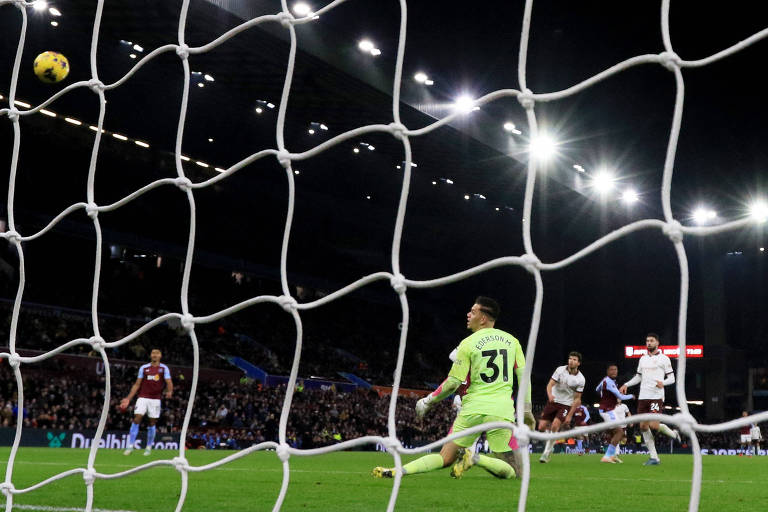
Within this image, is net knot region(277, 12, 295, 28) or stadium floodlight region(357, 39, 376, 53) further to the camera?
stadium floodlight region(357, 39, 376, 53)

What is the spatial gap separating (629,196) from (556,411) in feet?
71.8

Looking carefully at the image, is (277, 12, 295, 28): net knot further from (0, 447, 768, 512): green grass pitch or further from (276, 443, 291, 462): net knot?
(0, 447, 768, 512): green grass pitch

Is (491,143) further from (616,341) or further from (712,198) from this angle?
(616,341)

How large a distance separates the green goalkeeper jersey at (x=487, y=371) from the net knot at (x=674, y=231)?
4.34 metres

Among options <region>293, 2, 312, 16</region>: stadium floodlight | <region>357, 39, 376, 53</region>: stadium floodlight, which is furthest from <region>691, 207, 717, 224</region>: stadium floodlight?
<region>293, 2, 312, 16</region>: stadium floodlight

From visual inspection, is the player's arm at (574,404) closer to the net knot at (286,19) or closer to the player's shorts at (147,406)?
the player's shorts at (147,406)

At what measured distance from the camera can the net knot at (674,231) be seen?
268cm

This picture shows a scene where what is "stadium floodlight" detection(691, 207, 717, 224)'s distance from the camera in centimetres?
3494

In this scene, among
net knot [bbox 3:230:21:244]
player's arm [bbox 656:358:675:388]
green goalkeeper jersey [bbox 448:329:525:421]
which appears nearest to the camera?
net knot [bbox 3:230:21:244]

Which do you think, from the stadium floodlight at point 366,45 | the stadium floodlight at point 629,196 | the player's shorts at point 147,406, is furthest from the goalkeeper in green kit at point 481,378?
the stadium floodlight at point 629,196

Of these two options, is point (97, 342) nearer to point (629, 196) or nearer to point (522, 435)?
point (522, 435)

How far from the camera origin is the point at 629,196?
33.5 metres

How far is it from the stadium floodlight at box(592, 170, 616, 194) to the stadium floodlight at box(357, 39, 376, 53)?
11881 millimetres

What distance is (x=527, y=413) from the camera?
7.60m
